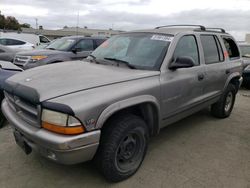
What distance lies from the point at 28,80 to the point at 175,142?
2.45 metres

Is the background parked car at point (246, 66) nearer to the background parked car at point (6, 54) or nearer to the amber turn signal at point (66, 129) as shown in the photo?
the amber turn signal at point (66, 129)

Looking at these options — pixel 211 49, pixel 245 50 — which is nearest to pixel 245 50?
pixel 245 50

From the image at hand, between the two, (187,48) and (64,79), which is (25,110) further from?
(187,48)

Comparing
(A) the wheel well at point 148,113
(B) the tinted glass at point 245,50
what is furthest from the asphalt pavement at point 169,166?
(B) the tinted glass at point 245,50

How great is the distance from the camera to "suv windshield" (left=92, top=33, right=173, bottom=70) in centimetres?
348

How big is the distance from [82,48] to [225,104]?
5327 millimetres

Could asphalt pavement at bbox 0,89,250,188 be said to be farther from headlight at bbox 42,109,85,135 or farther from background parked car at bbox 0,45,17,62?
background parked car at bbox 0,45,17,62

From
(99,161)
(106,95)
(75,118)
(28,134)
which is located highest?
(106,95)

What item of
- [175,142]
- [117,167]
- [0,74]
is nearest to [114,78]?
[117,167]

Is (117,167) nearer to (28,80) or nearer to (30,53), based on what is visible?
(28,80)

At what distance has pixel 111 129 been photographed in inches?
111

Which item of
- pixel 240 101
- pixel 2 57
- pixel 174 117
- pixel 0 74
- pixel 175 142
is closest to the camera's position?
pixel 174 117

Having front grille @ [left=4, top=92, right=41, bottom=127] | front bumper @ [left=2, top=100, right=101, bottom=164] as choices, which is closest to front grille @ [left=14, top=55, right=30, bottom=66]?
front grille @ [left=4, top=92, right=41, bottom=127]

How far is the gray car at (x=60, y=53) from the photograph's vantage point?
7.78m
